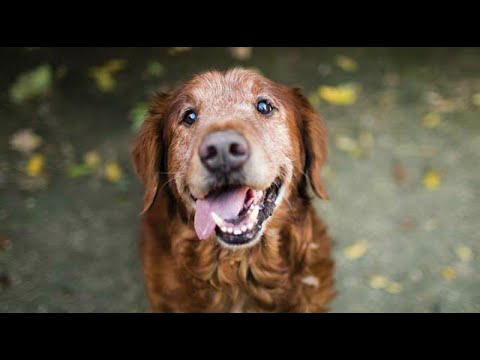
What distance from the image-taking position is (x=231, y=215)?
8.71 feet

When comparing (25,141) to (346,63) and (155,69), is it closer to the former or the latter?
(155,69)

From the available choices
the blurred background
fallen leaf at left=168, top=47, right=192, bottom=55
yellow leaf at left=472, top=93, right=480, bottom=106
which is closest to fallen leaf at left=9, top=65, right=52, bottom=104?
the blurred background

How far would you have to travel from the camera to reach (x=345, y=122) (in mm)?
4578

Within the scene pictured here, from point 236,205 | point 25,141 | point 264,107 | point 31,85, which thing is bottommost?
point 236,205

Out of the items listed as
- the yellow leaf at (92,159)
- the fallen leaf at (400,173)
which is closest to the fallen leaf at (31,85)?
the yellow leaf at (92,159)

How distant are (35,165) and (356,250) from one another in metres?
2.91

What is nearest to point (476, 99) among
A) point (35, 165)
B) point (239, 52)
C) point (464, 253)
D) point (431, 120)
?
point (431, 120)

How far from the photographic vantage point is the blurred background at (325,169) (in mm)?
3912

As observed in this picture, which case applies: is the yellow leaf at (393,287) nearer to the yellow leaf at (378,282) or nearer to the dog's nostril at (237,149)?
the yellow leaf at (378,282)

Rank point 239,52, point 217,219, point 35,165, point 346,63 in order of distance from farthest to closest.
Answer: point 346,63 → point 239,52 → point 35,165 → point 217,219

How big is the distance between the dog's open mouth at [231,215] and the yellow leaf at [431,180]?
220cm

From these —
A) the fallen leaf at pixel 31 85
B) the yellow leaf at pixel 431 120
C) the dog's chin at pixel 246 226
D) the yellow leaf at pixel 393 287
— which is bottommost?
the yellow leaf at pixel 393 287

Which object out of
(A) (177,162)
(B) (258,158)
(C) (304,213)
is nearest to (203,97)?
(A) (177,162)

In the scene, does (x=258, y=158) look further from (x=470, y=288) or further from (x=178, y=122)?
(x=470, y=288)
